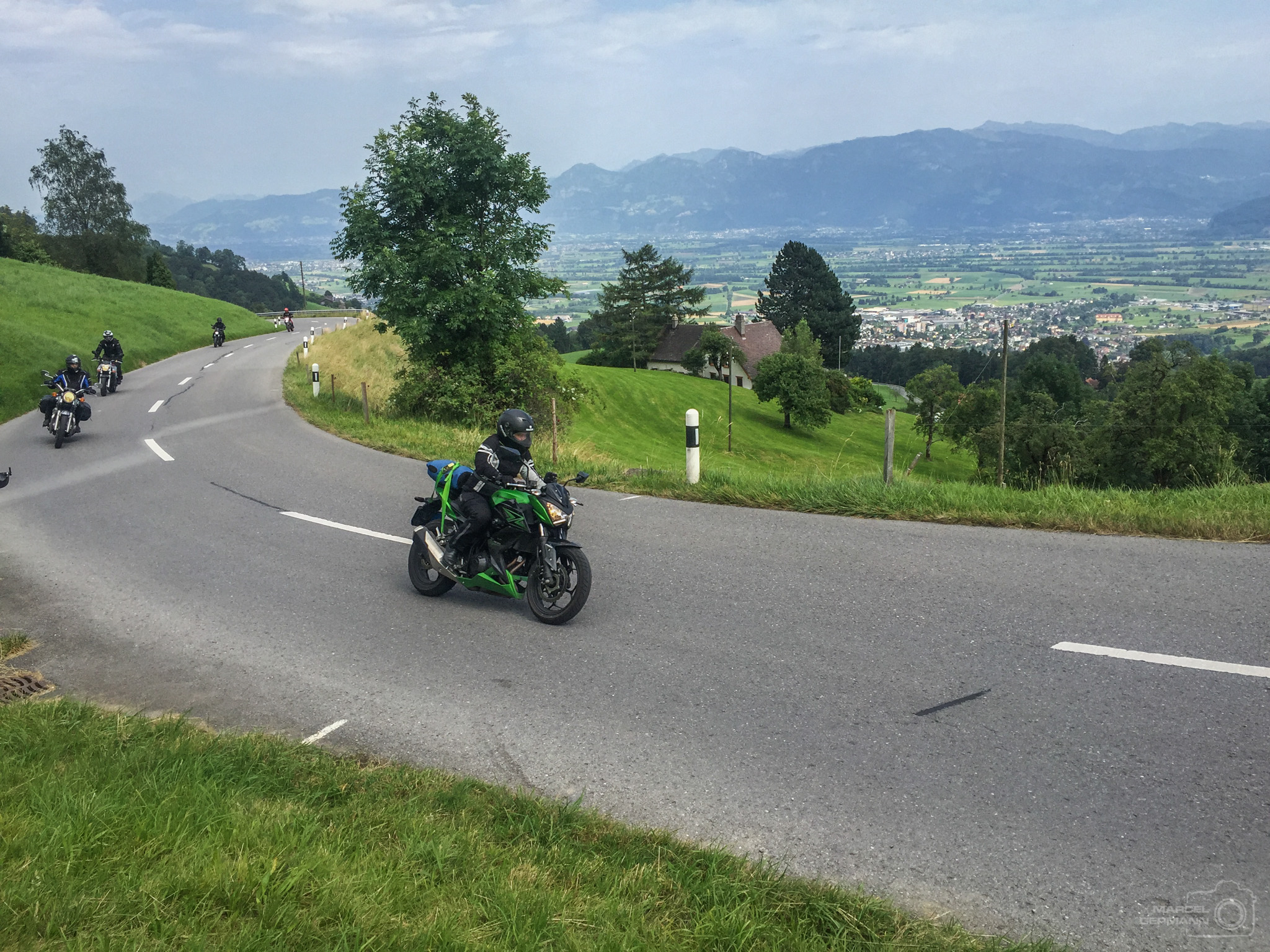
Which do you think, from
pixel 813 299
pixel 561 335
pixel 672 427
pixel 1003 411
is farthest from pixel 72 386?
pixel 561 335

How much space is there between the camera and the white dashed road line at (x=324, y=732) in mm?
5008

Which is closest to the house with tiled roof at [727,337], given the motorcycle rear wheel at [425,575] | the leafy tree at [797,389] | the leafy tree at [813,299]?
the leafy tree at [813,299]

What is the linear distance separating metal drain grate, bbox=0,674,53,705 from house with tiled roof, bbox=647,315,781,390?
92885 millimetres

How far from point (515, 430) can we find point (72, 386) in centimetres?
1647

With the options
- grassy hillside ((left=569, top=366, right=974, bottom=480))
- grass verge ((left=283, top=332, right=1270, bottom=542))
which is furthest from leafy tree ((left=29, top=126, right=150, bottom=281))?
grass verge ((left=283, top=332, right=1270, bottom=542))

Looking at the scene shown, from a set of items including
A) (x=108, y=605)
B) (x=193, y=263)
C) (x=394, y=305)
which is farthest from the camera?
(x=193, y=263)

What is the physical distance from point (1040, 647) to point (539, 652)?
3246 mm

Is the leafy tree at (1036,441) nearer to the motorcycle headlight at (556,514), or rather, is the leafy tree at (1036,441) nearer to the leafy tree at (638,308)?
the leafy tree at (638,308)

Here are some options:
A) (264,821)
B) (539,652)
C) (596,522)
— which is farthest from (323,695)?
(596,522)

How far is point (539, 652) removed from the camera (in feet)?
20.3

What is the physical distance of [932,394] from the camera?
7350cm

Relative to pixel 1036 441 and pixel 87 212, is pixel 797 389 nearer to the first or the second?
pixel 1036 441

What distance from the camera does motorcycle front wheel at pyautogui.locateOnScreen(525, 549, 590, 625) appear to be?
662 centimetres

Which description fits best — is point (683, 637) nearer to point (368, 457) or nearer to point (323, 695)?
point (323, 695)
